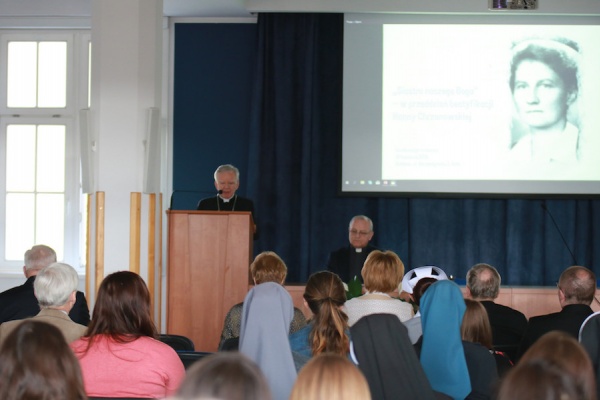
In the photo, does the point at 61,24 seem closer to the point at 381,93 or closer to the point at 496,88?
the point at 381,93

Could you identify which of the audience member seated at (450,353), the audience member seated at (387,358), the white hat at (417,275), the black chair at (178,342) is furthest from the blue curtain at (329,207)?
the audience member seated at (387,358)

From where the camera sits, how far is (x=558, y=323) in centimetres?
414

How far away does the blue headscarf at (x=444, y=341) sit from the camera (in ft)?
10.6

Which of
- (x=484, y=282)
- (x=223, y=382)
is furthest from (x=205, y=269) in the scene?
(x=223, y=382)

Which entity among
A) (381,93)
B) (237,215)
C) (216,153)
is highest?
(381,93)

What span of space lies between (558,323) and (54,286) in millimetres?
2363

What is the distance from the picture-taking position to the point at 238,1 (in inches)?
305

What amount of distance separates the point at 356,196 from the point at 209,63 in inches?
79.1

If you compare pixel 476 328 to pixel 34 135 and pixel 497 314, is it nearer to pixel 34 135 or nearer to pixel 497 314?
pixel 497 314

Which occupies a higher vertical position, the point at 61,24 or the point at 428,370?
the point at 61,24

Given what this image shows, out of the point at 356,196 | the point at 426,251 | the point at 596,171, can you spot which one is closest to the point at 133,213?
the point at 356,196

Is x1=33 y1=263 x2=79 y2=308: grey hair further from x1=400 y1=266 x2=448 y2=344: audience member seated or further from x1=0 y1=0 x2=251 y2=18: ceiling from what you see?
x1=0 y1=0 x2=251 y2=18: ceiling

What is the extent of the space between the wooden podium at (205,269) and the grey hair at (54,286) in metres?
2.29

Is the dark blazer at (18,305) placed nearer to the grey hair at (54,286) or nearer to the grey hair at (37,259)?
the grey hair at (37,259)
